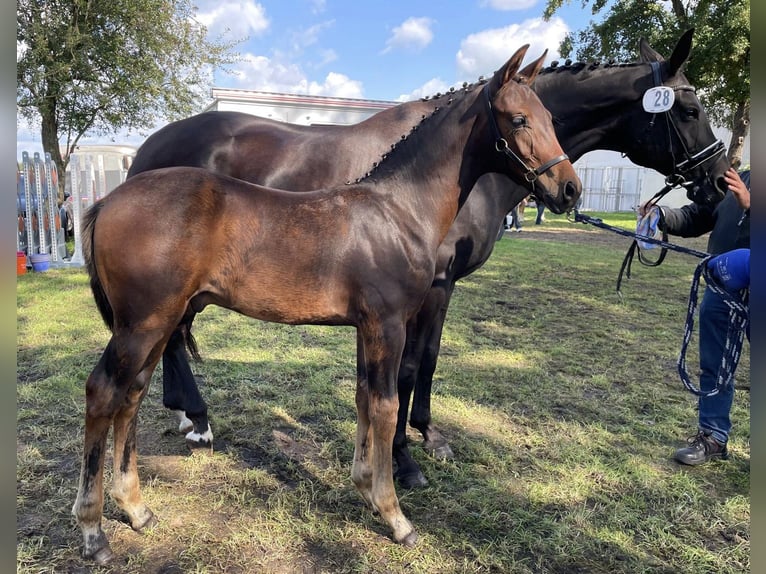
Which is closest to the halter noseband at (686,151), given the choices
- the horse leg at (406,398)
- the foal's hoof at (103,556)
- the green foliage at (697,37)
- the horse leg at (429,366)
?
the horse leg at (429,366)

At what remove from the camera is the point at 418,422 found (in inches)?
130

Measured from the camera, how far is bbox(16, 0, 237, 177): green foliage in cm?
1092

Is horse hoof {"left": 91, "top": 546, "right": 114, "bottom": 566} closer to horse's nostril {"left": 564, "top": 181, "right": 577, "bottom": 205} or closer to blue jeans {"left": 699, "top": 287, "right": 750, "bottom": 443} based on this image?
horse's nostril {"left": 564, "top": 181, "right": 577, "bottom": 205}

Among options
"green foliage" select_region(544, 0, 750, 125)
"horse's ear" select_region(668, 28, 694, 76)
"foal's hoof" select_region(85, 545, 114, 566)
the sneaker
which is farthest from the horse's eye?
"green foliage" select_region(544, 0, 750, 125)

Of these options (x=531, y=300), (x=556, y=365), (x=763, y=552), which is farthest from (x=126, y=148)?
(x=763, y=552)

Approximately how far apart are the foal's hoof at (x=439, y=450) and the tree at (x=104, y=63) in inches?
443

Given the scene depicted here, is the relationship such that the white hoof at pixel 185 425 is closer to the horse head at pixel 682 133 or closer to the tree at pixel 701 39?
the horse head at pixel 682 133

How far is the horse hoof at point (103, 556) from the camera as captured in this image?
2170 mm

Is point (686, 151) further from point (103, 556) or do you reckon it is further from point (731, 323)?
point (103, 556)

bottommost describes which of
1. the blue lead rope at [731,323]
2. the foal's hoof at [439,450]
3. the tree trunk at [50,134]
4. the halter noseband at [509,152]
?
the foal's hoof at [439,450]

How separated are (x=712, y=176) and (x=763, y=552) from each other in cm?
308

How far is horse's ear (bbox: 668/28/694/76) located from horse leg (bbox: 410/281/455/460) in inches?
74.8

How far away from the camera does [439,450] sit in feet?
10.4

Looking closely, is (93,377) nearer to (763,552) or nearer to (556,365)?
(763,552)
